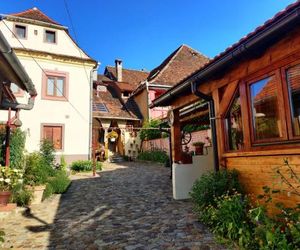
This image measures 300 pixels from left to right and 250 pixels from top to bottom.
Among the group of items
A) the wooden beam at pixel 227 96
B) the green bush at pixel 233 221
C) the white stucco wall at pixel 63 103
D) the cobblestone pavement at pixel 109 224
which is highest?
the white stucco wall at pixel 63 103

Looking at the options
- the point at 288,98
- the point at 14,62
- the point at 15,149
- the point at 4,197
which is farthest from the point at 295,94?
the point at 15,149

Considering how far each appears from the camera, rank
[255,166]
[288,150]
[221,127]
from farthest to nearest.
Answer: [221,127]
[255,166]
[288,150]

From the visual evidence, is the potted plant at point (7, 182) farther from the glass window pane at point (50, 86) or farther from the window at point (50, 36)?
the window at point (50, 36)

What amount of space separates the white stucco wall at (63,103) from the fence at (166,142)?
489cm

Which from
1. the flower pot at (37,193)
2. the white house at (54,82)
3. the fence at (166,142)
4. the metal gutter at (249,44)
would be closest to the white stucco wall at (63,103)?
the white house at (54,82)

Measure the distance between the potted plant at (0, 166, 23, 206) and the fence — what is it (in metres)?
7.76

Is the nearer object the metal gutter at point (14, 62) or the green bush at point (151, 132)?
the metal gutter at point (14, 62)

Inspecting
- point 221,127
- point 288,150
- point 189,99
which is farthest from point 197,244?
point 189,99

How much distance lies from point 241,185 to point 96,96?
18.9m

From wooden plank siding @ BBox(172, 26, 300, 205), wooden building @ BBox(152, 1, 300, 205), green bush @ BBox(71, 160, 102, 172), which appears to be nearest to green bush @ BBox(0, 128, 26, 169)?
wooden building @ BBox(152, 1, 300, 205)

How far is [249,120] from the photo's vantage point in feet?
15.4

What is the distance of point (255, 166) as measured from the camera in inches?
179

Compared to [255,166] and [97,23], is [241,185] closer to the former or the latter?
[255,166]

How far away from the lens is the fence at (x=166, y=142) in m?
13.5
